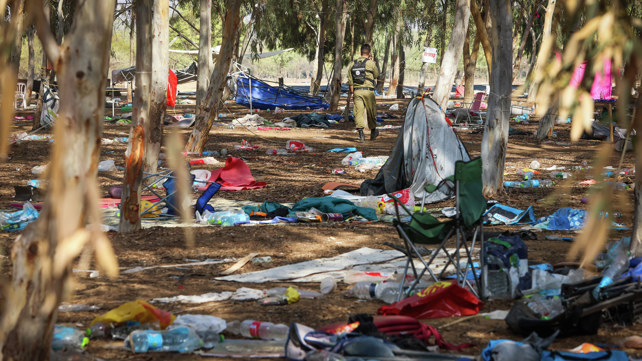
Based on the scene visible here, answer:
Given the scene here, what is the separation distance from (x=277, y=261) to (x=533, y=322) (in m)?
2.89

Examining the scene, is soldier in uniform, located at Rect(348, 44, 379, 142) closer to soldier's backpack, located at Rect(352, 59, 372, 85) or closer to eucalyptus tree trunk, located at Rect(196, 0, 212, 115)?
soldier's backpack, located at Rect(352, 59, 372, 85)

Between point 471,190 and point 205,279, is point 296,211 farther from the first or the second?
point 471,190

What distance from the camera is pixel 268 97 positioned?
28.6 meters

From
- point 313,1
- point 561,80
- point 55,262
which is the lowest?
point 55,262

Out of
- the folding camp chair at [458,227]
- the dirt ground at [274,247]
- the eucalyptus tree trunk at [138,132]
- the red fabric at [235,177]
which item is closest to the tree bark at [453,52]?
the dirt ground at [274,247]

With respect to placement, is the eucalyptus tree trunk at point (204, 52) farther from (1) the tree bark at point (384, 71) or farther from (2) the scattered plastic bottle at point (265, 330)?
(1) the tree bark at point (384, 71)

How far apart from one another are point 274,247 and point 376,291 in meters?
1.99

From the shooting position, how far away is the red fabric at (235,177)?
1075 centimetres

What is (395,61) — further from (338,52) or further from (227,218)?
(227,218)

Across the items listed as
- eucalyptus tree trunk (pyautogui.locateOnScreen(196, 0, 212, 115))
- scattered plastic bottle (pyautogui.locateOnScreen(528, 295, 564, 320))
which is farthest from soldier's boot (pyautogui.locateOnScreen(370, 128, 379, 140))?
scattered plastic bottle (pyautogui.locateOnScreen(528, 295, 564, 320))

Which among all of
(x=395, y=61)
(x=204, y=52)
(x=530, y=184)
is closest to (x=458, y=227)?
(x=530, y=184)

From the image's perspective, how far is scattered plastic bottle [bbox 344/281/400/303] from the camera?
509 cm

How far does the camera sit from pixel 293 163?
531 inches

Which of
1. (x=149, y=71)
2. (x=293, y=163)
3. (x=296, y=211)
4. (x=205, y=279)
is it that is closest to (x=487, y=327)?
(x=205, y=279)
